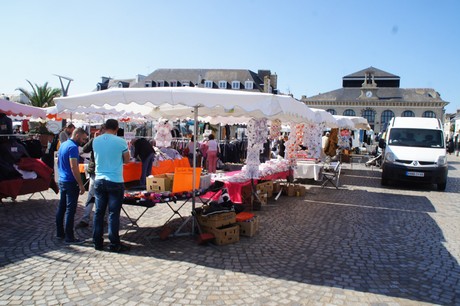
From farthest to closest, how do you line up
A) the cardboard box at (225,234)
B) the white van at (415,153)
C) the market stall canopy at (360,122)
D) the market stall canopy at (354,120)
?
the market stall canopy at (360,122), the market stall canopy at (354,120), the white van at (415,153), the cardboard box at (225,234)

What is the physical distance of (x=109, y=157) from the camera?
466 cm

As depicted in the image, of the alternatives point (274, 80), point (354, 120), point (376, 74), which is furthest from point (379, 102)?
point (354, 120)

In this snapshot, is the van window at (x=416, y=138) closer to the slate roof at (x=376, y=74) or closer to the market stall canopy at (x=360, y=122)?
the market stall canopy at (x=360, y=122)

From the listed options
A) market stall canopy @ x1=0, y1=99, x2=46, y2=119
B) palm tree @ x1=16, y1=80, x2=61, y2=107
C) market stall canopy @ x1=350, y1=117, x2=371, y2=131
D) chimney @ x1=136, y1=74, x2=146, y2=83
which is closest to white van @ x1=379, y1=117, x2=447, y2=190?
market stall canopy @ x1=350, y1=117, x2=371, y2=131

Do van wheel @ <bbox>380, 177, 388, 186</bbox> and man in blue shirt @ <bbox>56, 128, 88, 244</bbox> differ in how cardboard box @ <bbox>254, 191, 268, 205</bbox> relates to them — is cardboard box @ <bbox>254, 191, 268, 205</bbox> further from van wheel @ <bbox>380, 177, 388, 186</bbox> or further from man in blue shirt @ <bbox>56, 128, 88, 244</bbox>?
van wheel @ <bbox>380, 177, 388, 186</bbox>

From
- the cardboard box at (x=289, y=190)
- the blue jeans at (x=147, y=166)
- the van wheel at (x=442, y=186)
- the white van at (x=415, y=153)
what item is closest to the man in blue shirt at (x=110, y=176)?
the blue jeans at (x=147, y=166)

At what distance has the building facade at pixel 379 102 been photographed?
6844 cm

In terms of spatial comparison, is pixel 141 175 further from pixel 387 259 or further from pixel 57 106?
pixel 387 259

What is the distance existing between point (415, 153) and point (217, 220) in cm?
901

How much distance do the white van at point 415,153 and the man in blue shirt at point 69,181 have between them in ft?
33.2

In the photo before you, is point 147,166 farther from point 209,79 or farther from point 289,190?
point 209,79

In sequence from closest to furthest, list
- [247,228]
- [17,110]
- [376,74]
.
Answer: [247,228] → [17,110] → [376,74]

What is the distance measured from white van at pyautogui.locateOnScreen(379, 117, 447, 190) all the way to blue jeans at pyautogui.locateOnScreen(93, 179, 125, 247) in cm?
985

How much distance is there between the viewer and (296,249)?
520 centimetres
